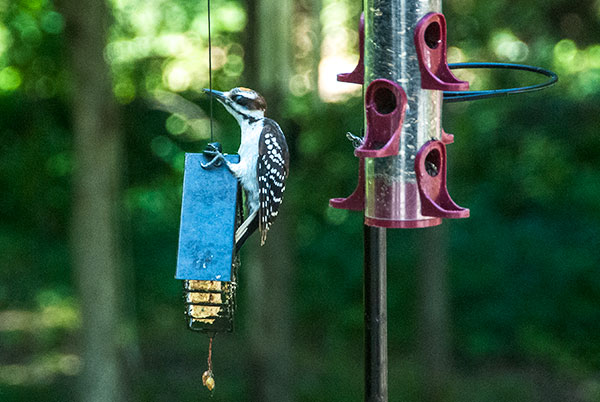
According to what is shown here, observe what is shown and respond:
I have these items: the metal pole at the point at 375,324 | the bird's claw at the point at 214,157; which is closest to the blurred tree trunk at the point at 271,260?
the bird's claw at the point at 214,157

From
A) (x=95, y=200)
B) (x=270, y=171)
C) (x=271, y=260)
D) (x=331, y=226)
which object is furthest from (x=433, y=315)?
(x=270, y=171)

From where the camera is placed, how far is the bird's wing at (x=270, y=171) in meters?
2.91

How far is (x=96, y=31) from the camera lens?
5.91 meters

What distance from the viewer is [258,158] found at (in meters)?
2.90

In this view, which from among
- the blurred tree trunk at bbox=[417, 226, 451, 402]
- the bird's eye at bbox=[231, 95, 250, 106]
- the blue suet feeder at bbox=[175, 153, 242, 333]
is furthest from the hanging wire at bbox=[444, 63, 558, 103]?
the blurred tree trunk at bbox=[417, 226, 451, 402]

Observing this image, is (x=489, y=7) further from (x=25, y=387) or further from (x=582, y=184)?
(x=25, y=387)

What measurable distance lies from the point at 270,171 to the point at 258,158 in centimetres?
7

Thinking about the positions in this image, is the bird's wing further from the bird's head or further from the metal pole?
the metal pole

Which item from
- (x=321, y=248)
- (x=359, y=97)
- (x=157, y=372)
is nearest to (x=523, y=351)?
(x=321, y=248)

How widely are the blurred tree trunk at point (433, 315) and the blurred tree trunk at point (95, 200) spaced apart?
276 centimetres

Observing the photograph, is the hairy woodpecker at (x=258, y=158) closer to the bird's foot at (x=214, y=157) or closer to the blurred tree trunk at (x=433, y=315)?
the bird's foot at (x=214, y=157)

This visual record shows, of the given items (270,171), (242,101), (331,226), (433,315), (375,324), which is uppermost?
(242,101)

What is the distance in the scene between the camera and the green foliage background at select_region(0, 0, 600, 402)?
331 inches

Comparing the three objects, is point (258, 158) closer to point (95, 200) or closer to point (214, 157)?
point (214, 157)
